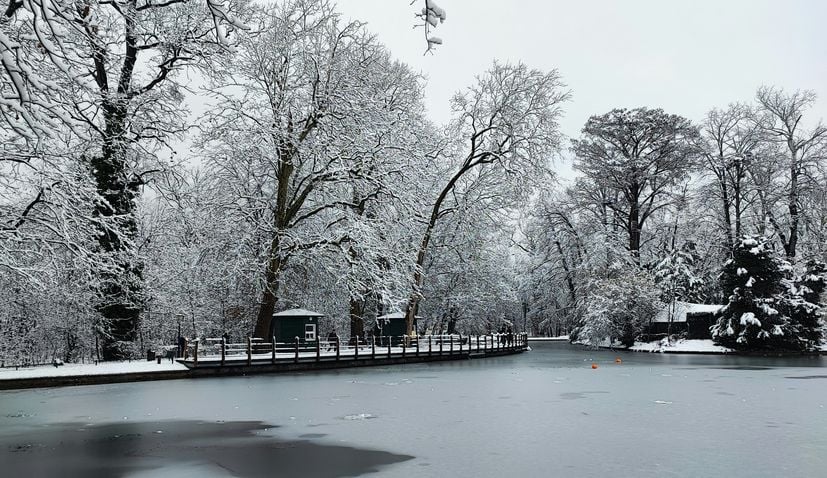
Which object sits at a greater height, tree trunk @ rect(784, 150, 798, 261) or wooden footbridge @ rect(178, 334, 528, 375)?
tree trunk @ rect(784, 150, 798, 261)

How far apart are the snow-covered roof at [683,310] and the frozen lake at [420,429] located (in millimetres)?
24558

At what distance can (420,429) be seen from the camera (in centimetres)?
1293

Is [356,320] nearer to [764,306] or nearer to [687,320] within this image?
[764,306]

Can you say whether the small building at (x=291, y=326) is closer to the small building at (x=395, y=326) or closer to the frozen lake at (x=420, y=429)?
the small building at (x=395, y=326)

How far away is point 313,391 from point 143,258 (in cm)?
704

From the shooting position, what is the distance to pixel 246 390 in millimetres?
20172

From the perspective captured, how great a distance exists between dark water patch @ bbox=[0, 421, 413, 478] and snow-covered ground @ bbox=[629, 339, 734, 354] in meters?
35.2

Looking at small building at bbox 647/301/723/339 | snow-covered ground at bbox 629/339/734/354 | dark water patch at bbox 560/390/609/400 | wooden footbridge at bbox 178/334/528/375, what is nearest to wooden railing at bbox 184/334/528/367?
wooden footbridge at bbox 178/334/528/375

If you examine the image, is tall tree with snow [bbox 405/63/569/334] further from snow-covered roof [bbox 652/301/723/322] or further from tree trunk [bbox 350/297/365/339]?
snow-covered roof [bbox 652/301/723/322]

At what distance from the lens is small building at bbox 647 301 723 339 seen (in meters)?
45.8

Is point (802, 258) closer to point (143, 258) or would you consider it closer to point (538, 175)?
point (538, 175)

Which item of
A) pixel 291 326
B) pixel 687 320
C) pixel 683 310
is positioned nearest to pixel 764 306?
pixel 687 320

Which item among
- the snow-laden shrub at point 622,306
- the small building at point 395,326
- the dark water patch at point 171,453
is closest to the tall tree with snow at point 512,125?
the small building at point 395,326

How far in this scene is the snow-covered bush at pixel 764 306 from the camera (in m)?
39.7
